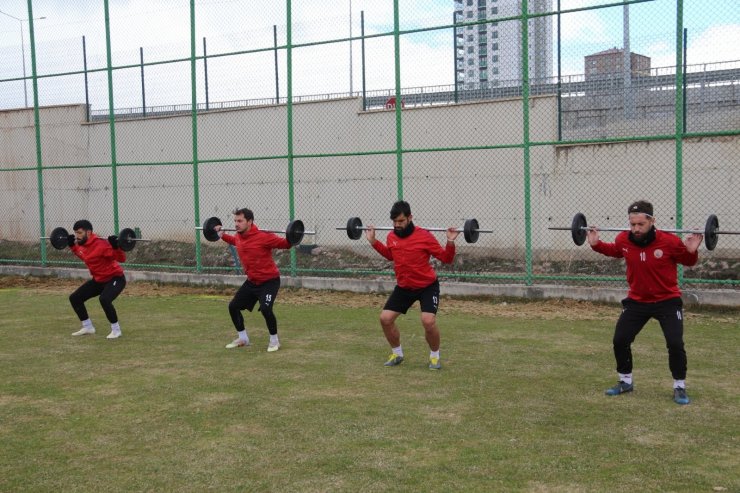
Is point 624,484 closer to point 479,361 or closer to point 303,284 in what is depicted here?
point 479,361

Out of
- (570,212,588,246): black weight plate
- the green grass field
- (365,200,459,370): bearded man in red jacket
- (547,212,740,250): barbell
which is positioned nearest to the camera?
the green grass field

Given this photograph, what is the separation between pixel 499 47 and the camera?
1299cm

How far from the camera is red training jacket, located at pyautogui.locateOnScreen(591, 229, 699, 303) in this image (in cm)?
579

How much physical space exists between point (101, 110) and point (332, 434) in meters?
13.1

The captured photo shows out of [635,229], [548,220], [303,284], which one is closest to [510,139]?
[548,220]

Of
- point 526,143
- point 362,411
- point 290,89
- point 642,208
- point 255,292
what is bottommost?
point 362,411

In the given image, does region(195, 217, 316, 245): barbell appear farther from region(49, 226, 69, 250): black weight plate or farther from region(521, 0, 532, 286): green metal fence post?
region(521, 0, 532, 286): green metal fence post

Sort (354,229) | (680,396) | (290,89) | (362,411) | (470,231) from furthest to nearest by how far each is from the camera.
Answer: (290,89) < (354,229) < (470,231) < (680,396) < (362,411)

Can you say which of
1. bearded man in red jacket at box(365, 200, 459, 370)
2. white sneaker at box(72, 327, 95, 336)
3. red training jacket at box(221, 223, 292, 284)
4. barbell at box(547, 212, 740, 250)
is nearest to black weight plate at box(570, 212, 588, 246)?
barbell at box(547, 212, 740, 250)

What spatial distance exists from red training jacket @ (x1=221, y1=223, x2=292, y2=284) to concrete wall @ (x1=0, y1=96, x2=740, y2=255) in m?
4.42

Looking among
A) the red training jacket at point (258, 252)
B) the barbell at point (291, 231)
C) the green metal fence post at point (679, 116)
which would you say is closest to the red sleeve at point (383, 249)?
the barbell at point (291, 231)

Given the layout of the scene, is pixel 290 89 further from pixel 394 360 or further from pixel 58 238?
pixel 394 360

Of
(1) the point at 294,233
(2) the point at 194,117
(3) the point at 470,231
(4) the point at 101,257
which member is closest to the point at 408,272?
(3) the point at 470,231

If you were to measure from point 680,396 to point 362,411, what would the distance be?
242cm
